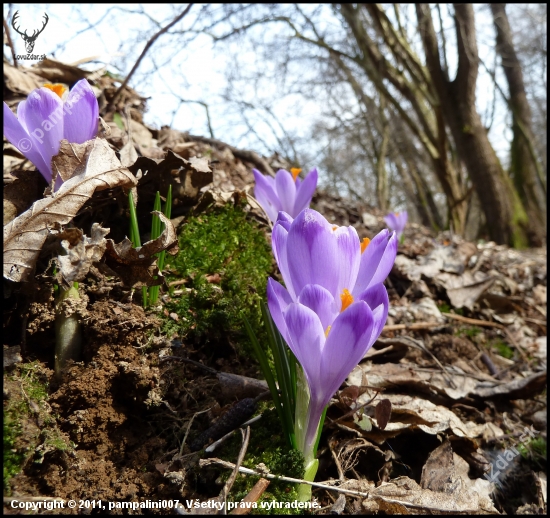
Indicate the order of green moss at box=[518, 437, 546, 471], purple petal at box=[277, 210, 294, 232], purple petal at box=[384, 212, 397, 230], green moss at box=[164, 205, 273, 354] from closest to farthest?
purple petal at box=[277, 210, 294, 232], green moss at box=[164, 205, 273, 354], green moss at box=[518, 437, 546, 471], purple petal at box=[384, 212, 397, 230]

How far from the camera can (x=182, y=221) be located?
1.70m

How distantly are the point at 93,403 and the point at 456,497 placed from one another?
3.19 feet

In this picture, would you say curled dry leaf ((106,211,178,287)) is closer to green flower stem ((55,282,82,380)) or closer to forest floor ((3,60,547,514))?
forest floor ((3,60,547,514))

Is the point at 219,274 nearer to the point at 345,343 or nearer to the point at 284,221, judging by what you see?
the point at 284,221

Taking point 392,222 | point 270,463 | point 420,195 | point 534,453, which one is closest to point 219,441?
point 270,463

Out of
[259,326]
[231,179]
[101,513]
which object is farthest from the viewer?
[231,179]

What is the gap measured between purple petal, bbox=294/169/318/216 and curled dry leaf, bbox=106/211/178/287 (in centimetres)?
67

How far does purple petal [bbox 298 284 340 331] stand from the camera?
887mm

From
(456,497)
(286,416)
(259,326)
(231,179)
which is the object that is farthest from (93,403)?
(231,179)

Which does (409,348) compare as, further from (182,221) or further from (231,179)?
(231,179)

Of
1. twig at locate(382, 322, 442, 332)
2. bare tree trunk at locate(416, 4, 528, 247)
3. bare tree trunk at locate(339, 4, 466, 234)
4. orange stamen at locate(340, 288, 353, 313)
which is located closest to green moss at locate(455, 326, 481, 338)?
twig at locate(382, 322, 442, 332)

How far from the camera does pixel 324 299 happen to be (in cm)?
89

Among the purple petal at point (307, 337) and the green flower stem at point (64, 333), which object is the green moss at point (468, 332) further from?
the green flower stem at point (64, 333)

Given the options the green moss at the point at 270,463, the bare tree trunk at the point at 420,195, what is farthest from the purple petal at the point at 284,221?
the bare tree trunk at the point at 420,195
